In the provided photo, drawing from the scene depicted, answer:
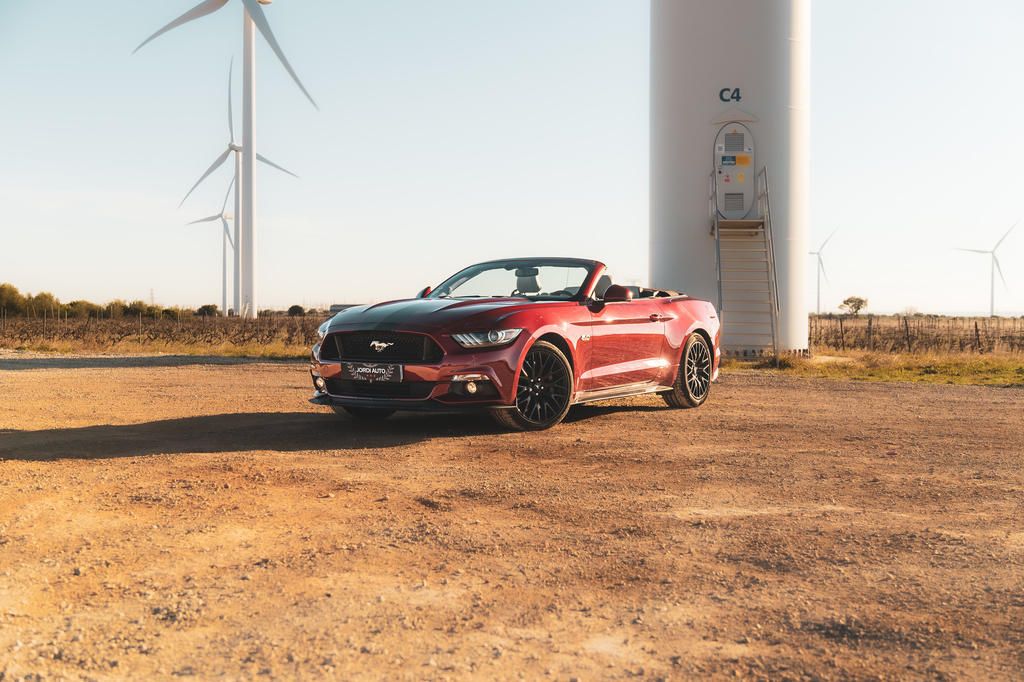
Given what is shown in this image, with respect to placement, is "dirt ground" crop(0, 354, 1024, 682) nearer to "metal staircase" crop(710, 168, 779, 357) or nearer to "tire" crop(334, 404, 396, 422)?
"tire" crop(334, 404, 396, 422)

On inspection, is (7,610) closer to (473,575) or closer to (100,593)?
(100,593)

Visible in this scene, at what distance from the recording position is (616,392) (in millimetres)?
9156

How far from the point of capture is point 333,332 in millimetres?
8375

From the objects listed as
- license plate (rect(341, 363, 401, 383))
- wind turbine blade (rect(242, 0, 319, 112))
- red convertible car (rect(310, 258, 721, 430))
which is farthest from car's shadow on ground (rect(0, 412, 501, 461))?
wind turbine blade (rect(242, 0, 319, 112))

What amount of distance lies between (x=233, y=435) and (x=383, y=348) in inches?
56.5

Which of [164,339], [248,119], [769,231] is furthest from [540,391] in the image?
[248,119]

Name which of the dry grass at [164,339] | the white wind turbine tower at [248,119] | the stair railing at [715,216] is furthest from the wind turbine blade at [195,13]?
the stair railing at [715,216]

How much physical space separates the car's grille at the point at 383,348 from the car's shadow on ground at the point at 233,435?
0.65m

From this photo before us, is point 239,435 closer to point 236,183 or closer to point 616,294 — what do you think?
point 616,294

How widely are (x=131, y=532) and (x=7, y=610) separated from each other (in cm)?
117

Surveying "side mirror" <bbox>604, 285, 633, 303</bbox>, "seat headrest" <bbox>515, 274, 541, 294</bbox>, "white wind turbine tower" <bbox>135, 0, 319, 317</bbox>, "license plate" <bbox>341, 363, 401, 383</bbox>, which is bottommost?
"license plate" <bbox>341, 363, 401, 383</bbox>

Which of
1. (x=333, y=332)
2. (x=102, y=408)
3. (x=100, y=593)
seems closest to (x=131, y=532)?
(x=100, y=593)

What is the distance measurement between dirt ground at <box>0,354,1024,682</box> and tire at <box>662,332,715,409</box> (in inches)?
73.9

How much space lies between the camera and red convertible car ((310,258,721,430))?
25.7 feet
